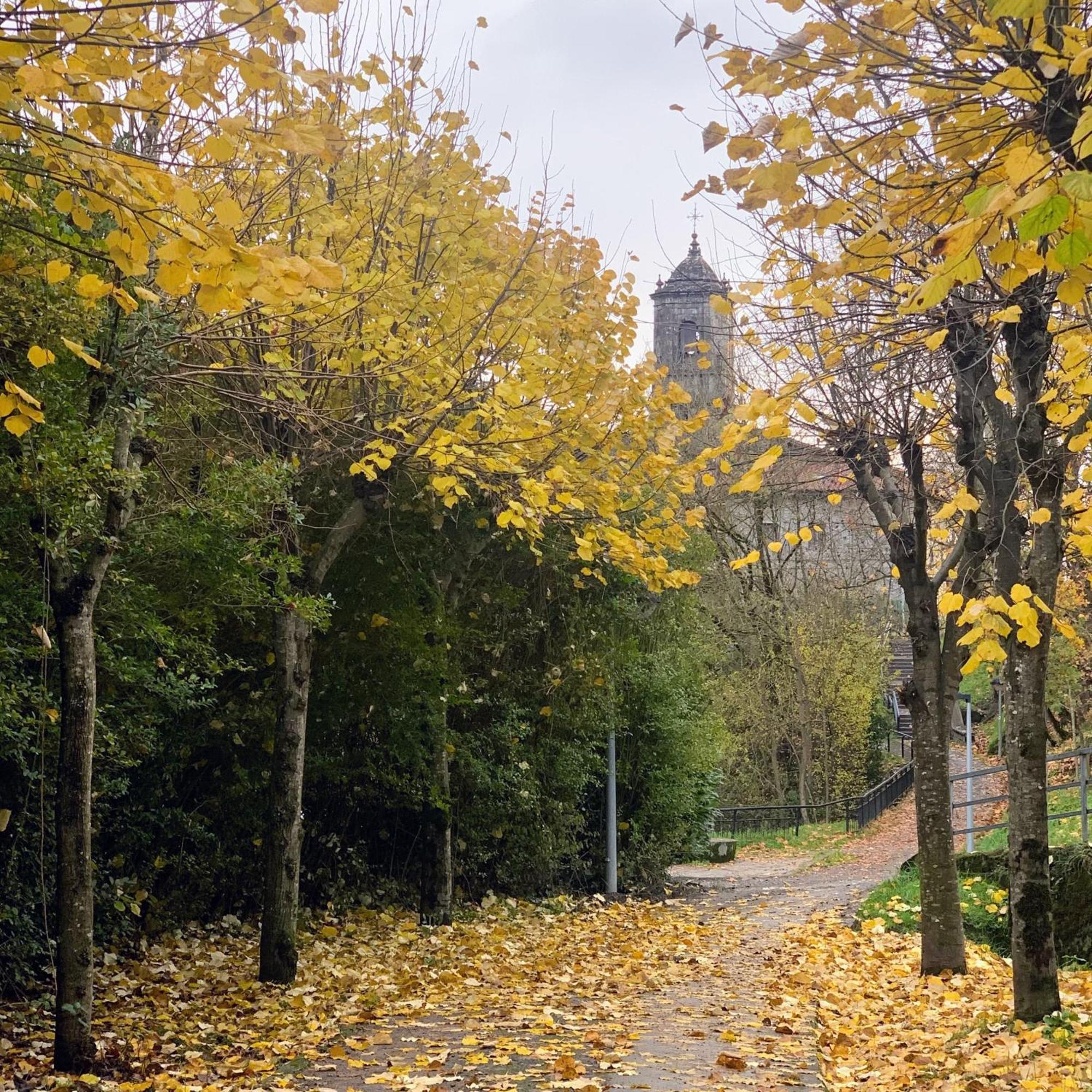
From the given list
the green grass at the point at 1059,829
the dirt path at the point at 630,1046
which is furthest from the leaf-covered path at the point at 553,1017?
the green grass at the point at 1059,829

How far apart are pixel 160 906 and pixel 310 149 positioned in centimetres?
788

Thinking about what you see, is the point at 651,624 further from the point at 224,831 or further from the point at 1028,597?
the point at 1028,597

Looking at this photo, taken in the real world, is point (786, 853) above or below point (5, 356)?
below

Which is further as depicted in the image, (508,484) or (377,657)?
(377,657)

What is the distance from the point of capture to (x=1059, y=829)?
1705cm

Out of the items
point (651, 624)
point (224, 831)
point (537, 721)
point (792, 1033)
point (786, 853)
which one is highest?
point (651, 624)

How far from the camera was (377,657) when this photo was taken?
37.5 feet

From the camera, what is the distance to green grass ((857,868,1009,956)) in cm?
1068

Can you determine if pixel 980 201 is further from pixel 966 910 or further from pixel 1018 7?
pixel 966 910

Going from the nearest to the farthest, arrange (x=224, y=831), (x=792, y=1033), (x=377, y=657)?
(x=792, y=1033) < (x=224, y=831) < (x=377, y=657)

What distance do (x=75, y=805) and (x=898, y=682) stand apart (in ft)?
118

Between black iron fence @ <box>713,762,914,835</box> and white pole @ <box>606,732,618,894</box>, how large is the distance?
12.4 meters

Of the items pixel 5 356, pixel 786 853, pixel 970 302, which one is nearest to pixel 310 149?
pixel 5 356

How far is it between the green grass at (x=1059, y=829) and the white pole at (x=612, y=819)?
16.2 ft
